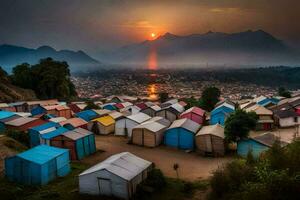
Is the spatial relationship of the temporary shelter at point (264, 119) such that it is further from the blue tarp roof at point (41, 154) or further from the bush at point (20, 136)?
the bush at point (20, 136)

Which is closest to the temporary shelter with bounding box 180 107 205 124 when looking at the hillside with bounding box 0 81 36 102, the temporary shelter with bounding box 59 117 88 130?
the temporary shelter with bounding box 59 117 88 130

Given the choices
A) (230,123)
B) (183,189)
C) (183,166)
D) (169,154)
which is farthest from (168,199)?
(230,123)

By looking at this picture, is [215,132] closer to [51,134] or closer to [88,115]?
[51,134]

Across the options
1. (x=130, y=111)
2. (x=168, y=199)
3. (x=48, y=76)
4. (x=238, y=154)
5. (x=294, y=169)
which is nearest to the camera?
(x=294, y=169)

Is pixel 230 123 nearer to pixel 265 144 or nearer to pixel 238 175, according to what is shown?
pixel 265 144

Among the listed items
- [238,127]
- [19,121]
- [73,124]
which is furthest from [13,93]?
[238,127]

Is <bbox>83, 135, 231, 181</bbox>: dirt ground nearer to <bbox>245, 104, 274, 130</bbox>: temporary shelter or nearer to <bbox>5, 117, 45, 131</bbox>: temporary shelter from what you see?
<bbox>5, 117, 45, 131</bbox>: temporary shelter
